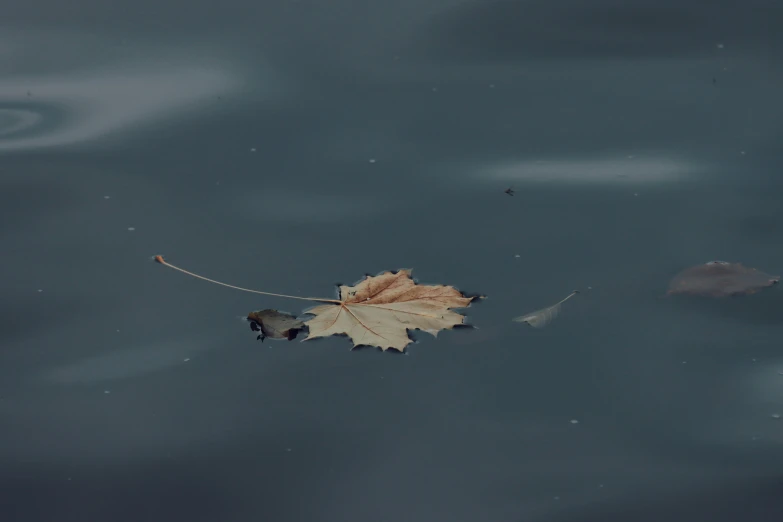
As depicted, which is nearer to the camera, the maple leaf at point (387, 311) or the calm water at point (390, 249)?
the calm water at point (390, 249)

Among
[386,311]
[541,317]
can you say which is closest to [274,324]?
[386,311]

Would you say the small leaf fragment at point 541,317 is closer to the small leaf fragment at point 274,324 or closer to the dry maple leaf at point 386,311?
the dry maple leaf at point 386,311

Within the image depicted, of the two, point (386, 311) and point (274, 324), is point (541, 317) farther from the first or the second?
point (274, 324)

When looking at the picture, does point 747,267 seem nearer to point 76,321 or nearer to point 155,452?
point 155,452

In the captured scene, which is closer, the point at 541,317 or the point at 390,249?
the point at 541,317

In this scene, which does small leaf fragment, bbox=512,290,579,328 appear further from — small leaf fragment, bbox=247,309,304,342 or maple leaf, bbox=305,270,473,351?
small leaf fragment, bbox=247,309,304,342

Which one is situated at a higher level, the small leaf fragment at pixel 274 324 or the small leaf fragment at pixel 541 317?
the small leaf fragment at pixel 541 317

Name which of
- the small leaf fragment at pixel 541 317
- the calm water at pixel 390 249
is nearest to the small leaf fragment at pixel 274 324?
the calm water at pixel 390 249
